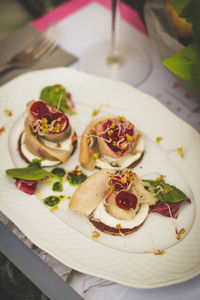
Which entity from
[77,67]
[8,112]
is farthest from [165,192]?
[77,67]

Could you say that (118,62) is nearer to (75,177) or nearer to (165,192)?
(75,177)

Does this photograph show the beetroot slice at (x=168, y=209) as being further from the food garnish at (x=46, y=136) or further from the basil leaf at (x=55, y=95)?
the basil leaf at (x=55, y=95)

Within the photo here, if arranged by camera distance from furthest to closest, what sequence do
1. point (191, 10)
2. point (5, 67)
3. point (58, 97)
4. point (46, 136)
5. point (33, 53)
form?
point (33, 53)
point (5, 67)
point (58, 97)
point (46, 136)
point (191, 10)

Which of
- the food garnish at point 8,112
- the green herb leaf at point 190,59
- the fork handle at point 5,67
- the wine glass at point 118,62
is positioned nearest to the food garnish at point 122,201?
the green herb leaf at point 190,59

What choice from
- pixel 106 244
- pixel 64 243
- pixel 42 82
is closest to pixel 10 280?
pixel 64 243

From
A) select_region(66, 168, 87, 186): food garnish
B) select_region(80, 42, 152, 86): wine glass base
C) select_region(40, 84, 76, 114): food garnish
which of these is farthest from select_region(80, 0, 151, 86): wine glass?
select_region(66, 168, 87, 186): food garnish
